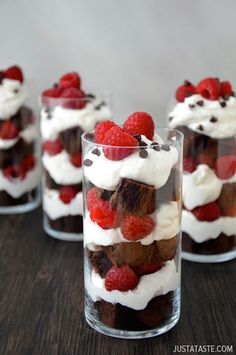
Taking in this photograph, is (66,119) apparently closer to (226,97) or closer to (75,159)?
(75,159)

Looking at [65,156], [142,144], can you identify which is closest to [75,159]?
[65,156]

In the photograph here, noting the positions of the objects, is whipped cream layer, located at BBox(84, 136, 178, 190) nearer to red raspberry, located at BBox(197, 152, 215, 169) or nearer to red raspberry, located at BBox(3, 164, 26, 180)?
red raspberry, located at BBox(197, 152, 215, 169)

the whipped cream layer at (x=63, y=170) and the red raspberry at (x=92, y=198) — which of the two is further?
the whipped cream layer at (x=63, y=170)

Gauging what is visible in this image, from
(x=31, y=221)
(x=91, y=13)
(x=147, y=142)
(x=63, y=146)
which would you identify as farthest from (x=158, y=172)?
(x=91, y=13)

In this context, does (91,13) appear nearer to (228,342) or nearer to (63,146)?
(63,146)

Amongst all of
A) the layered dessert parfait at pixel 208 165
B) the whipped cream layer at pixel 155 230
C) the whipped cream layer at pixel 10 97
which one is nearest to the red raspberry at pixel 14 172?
the whipped cream layer at pixel 10 97

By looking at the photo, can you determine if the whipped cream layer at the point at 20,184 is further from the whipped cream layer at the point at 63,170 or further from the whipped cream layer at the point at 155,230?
the whipped cream layer at the point at 155,230

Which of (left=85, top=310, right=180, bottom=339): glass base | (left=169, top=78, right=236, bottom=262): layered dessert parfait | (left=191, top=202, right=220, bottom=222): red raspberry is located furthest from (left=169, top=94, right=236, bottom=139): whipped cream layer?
(left=85, top=310, right=180, bottom=339): glass base
